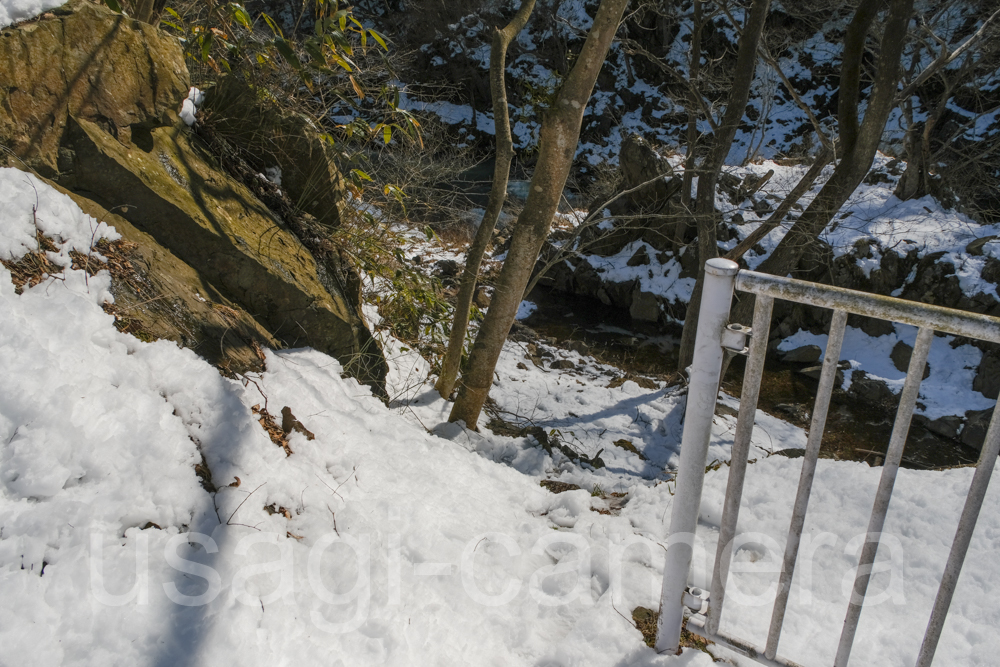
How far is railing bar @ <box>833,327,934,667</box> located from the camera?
4.10 feet

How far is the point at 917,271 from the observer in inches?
371

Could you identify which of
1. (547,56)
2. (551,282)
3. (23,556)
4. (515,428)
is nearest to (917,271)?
(551,282)

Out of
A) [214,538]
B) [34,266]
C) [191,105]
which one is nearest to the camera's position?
[214,538]

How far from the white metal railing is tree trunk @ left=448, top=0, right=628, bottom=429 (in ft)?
6.70

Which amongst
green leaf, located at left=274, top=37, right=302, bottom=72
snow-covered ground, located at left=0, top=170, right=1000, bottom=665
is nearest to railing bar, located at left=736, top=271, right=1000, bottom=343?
snow-covered ground, located at left=0, top=170, right=1000, bottom=665

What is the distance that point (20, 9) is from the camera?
92.2 inches

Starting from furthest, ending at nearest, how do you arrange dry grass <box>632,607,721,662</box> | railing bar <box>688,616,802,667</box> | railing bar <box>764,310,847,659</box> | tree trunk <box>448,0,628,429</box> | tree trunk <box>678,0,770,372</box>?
tree trunk <box>678,0,770,372</box> → tree trunk <box>448,0,628,429</box> → dry grass <box>632,607,721,662</box> → railing bar <box>688,616,802,667</box> → railing bar <box>764,310,847,659</box>

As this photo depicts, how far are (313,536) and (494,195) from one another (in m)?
2.73

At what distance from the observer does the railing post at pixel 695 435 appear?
1403mm

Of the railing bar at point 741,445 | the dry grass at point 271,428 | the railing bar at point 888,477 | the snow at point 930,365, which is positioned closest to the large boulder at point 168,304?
the dry grass at point 271,428

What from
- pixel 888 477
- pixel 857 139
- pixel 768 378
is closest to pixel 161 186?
pixel 888 477

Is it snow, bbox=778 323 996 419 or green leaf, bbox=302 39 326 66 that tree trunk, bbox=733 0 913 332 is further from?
green leaf, bbox=302 39 326 66

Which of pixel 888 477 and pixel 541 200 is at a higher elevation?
pixel 541 200

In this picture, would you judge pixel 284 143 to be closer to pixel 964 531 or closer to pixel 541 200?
pixel 541 200
